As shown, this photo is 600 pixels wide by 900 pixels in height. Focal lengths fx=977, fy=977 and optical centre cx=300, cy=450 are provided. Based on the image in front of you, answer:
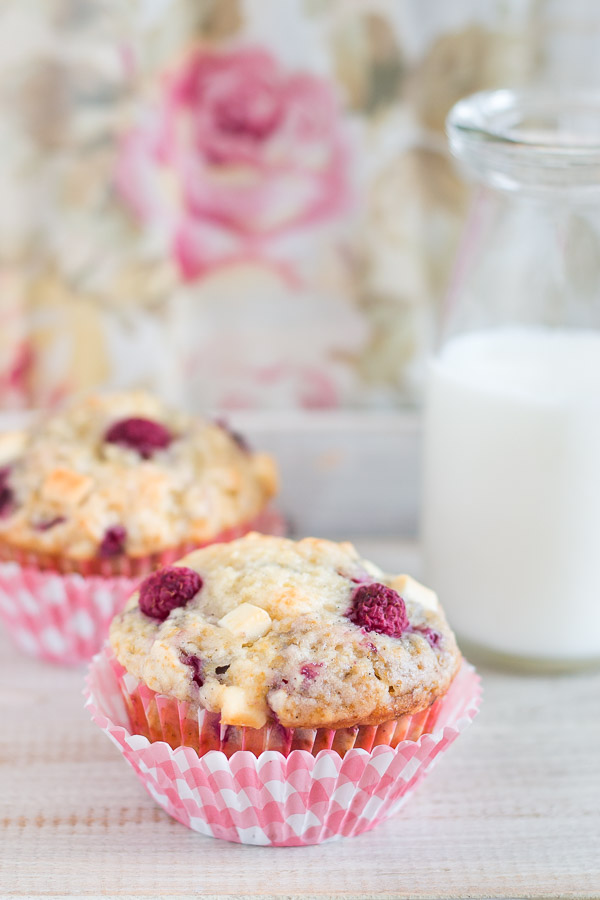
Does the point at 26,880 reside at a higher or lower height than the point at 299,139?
lower

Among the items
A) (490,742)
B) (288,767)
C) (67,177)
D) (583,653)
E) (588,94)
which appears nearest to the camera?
(288,767)

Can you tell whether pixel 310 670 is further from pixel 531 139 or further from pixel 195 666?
pixel 531 139

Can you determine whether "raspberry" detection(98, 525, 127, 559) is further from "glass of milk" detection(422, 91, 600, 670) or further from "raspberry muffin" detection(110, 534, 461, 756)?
"glass of milk" detection(422, 91, 600, 670)

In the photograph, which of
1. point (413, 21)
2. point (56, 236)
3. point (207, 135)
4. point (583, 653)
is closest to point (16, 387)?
point (56, 236)

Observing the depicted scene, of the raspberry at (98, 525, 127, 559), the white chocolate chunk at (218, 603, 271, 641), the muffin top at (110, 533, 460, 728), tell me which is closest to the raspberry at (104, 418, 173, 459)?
the raspberry at (98, 525, 127, 559)

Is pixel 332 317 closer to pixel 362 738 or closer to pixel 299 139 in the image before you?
pixel 299 139

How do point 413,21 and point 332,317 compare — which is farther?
point 332,317

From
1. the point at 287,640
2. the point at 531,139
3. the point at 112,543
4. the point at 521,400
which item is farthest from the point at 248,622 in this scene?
the point at 531,139
